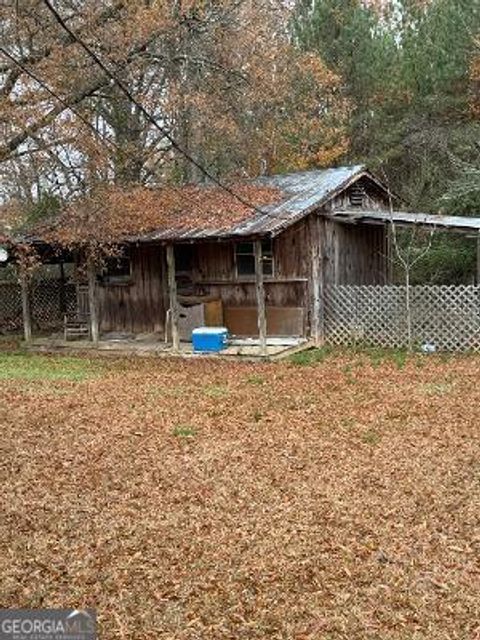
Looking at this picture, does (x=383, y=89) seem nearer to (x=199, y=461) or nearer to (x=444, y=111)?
(x=444, y=111)

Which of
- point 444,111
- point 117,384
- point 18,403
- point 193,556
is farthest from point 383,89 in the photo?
point 193,556

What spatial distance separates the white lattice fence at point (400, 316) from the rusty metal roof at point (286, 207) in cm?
200

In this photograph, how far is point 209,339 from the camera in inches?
531

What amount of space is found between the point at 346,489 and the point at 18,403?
562 centimetres

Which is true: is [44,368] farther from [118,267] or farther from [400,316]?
[400,316]

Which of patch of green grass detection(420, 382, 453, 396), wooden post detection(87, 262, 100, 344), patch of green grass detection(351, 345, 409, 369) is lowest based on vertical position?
patch of green grass detection(420, 382, 453, 396)

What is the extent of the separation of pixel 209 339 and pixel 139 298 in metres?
3.44

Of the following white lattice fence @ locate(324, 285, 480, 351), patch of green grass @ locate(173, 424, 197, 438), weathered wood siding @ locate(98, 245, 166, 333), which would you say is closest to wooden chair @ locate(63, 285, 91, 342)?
weathered wood siding @ locate(98, 245, 166, 333)

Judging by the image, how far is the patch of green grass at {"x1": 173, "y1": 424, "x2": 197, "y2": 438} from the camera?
7.75m

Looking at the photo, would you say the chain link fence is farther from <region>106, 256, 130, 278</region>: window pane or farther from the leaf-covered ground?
the leaf-covered ground

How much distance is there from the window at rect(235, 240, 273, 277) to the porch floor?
1.51 metres

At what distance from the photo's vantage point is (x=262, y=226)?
41.6 feet

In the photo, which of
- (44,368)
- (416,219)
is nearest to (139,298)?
(44,368)

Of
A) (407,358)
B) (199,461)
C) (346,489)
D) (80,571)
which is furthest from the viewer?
(407,358)
